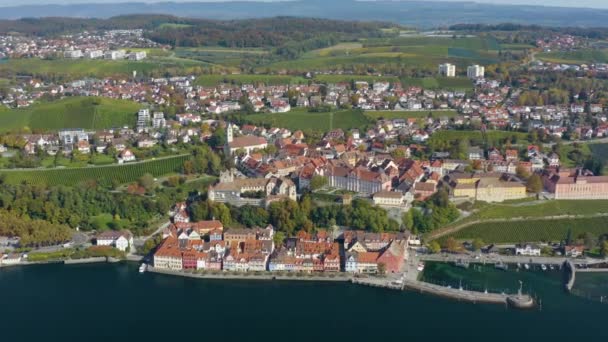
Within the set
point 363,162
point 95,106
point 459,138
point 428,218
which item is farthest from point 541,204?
point 95,106

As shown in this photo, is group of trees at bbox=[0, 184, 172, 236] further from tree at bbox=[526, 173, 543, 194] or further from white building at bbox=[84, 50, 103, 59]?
white building at bbox=[84, 50, 103, 59]

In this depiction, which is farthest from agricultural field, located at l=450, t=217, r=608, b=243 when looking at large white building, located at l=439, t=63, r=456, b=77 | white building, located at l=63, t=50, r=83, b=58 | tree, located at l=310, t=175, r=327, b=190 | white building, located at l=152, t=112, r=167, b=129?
white building, located at l=63, t=50, r=83, b=58

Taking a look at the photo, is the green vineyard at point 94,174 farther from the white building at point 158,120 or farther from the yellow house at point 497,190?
the yellow house at point 497,190

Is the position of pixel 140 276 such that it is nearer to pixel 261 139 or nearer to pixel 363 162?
pixel 363 162

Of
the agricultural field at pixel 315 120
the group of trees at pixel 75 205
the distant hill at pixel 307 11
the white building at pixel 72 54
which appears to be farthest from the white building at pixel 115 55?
the distant hill at pixel 307 11

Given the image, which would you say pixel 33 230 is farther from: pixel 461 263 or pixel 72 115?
pixel 72 115
